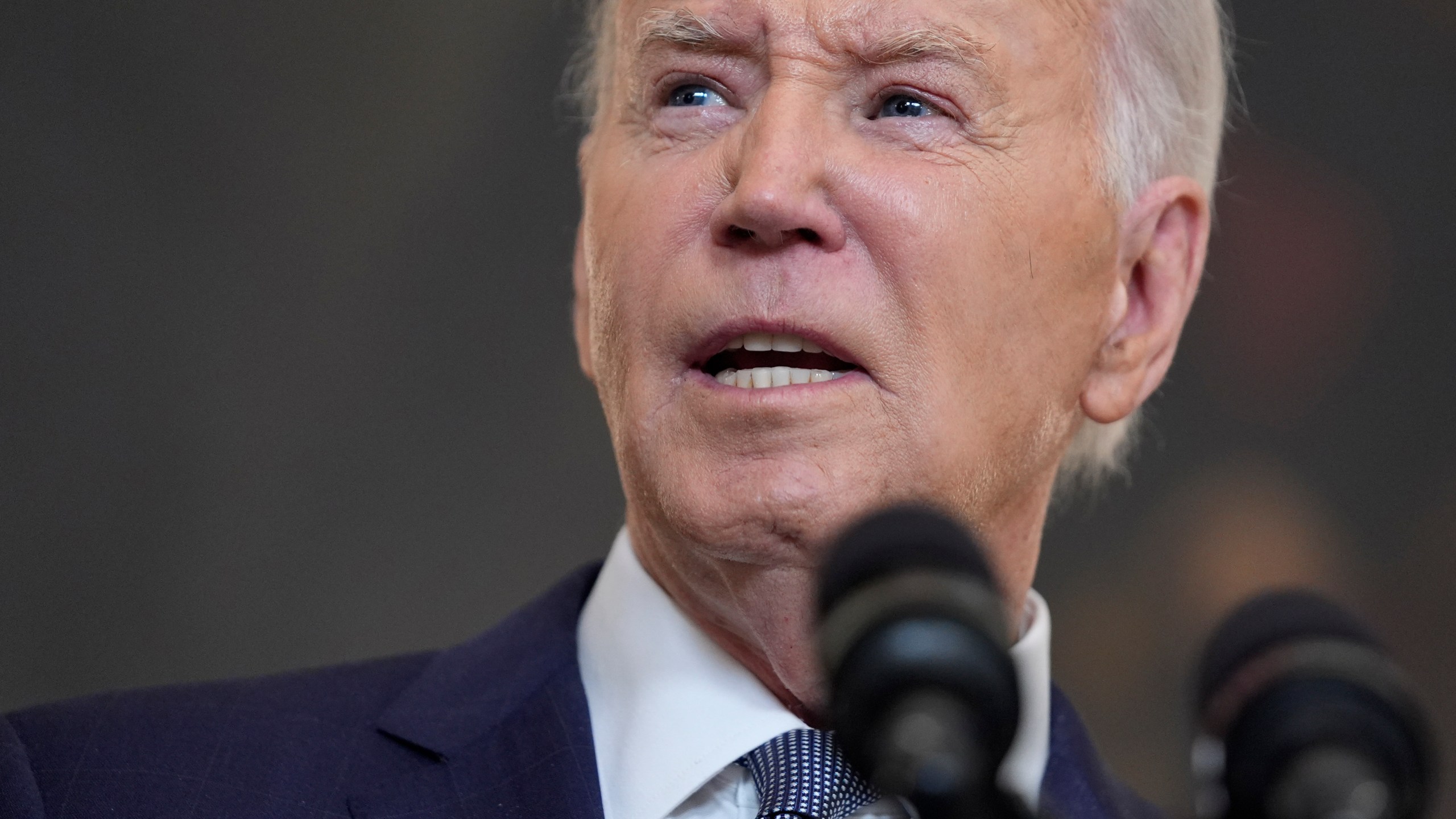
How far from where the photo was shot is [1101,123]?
1766mm

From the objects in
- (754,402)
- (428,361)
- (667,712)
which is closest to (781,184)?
(754,402)

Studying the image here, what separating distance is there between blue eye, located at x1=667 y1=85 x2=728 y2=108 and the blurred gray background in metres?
1.39

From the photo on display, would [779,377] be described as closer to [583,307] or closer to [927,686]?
[583,307]

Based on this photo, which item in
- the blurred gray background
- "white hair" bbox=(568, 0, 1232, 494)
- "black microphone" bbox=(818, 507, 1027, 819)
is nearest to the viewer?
"black microphone" bbox=(818, 507, 1027, 819)

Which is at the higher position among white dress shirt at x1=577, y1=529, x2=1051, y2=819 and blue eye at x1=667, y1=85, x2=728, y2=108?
blue eye at x1=667, y1=85, x2=728, y2=108

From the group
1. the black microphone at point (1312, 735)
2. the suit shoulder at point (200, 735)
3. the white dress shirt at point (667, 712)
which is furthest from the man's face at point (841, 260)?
the black microphone at point (1312, 735)

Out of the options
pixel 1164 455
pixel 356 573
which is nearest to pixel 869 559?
pixel 356 573

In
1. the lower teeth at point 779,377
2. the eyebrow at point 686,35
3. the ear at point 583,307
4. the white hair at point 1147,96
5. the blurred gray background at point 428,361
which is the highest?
the eyebrow at point 686,35

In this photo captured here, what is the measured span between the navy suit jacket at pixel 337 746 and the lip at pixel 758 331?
1.27ft

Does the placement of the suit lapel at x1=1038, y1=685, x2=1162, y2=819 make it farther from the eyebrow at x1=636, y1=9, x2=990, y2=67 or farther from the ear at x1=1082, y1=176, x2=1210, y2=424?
the eyebrow at x1=636, y1=9, x2=990, y2=67

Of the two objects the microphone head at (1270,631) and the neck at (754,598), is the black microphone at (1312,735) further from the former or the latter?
the neck at (754,598)

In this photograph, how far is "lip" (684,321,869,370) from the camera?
1.48 metres

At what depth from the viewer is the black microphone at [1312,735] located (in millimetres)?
774

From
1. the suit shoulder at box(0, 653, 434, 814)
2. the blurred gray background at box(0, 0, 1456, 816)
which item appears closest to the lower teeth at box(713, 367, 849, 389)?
the suit shoulder at box(0, 653, 434, 814)
